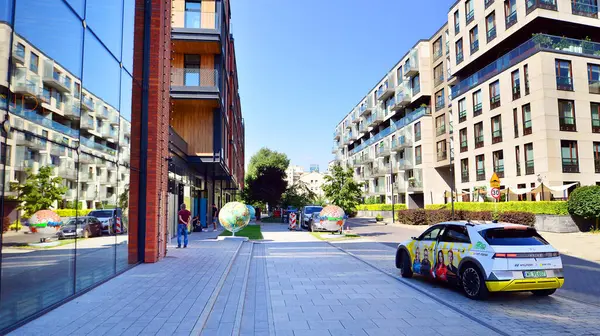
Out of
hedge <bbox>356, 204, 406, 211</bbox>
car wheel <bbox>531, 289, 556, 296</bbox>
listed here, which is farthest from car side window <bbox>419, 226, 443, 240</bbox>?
hedge <bbox>356, 204, 406, 211</bbox>

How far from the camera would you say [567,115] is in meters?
29.3

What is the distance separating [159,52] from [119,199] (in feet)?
15.2

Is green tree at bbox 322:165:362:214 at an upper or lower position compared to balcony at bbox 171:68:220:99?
lower

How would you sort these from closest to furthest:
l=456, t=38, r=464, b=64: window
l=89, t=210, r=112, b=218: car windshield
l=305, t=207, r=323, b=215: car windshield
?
1. l=89, t=210, r=112, b=218: car windshield
2. l=305, t=207, r=323, b=215: car windshield
3. l=456, t=38, r=464, b=64: window

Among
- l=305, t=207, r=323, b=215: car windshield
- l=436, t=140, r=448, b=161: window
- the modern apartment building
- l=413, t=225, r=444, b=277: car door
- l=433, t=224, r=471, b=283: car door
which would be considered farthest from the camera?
l=436, t=140, r=448, b=161: window

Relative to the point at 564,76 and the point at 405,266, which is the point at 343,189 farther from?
the point at 564,76

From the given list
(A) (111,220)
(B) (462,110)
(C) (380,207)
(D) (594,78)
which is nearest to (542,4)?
(D) (594,78)

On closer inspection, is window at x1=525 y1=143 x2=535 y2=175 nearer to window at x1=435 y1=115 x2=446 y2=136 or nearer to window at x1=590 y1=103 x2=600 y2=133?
window at x1=590 y1=103 x2=600 y2=133

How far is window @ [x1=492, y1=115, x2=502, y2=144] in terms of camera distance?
1346 inches

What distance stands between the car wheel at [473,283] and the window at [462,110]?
113 ft

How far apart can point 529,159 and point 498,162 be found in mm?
4169

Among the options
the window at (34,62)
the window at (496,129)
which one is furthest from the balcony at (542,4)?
the window at (34,62)

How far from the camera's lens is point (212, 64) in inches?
977

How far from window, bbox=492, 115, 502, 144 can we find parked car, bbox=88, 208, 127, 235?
102ft
